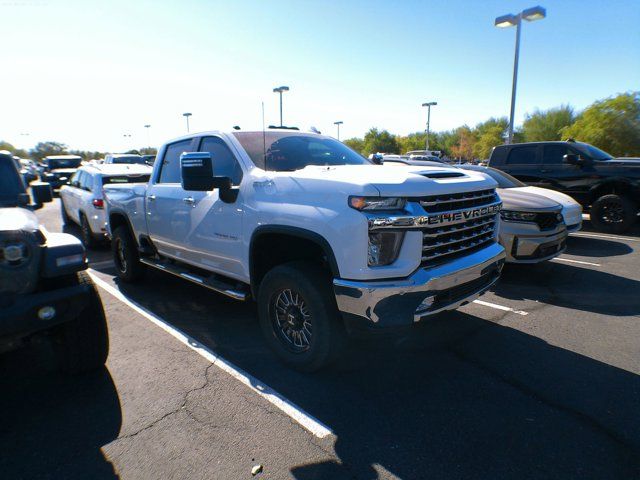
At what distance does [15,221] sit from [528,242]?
569cm

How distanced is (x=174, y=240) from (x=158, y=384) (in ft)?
6.17

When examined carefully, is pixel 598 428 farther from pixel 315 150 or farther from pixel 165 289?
pixel 165 289

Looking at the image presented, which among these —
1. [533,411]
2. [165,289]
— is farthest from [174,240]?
[533,411]

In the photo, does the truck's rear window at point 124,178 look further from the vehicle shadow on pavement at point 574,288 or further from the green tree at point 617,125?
the green tree at point 617,125

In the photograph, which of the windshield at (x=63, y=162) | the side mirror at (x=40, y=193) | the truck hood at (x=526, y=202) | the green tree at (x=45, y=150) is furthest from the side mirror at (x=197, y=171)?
the green tree at (x=45, y=150)

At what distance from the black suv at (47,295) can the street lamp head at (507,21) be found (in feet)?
57.8

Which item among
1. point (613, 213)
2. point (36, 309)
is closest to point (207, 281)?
point (36, 309)

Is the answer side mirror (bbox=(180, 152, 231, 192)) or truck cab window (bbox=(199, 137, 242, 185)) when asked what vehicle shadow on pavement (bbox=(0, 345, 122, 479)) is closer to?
side mirror (bbox=(180, 152, 231, 192))

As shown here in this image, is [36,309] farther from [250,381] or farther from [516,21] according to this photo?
[516,21]

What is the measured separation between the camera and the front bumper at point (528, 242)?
5.48 metres

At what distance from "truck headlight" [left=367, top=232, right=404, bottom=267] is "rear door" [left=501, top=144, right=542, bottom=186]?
8770mm

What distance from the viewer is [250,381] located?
316 cm

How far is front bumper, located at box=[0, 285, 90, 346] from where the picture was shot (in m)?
2.36

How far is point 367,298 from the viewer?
261 cm
